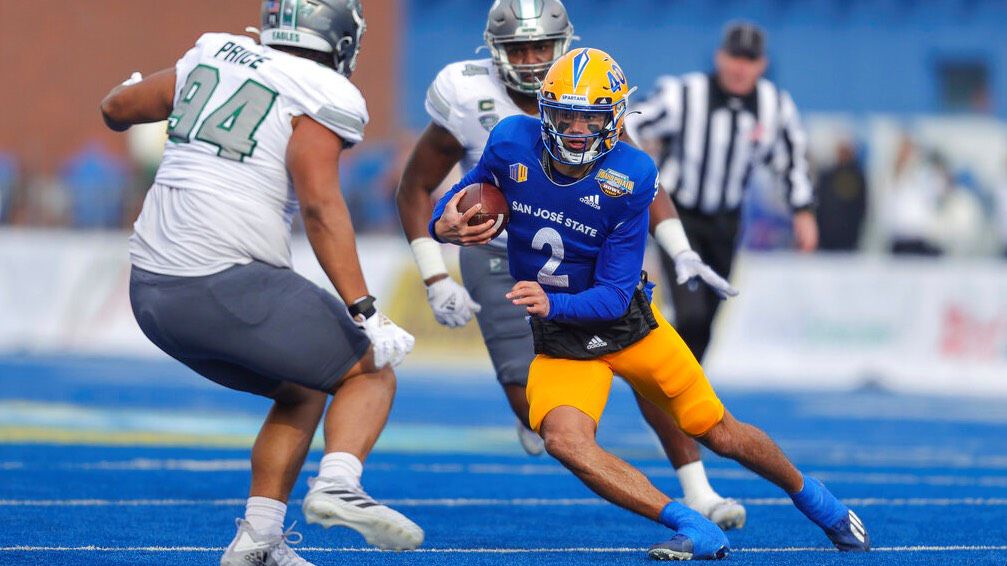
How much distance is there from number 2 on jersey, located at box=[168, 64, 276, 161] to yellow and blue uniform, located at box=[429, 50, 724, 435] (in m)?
0.67

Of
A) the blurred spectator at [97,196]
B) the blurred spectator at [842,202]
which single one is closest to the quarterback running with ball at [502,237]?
the blurred spectator at [842,202]

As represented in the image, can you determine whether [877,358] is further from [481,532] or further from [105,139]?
[105,139]

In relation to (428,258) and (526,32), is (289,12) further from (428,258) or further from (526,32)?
(428,258)

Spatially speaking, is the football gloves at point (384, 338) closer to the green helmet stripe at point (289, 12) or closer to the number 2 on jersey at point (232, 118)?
the number 2 on jersey at point (232, 118)

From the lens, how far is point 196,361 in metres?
4.69

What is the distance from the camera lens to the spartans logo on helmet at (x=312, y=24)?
4.67 metres

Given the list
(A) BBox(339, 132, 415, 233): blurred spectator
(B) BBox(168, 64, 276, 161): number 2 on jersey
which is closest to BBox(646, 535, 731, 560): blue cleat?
(B) BBox(168, 64, 276, 161): number 2 on jersey

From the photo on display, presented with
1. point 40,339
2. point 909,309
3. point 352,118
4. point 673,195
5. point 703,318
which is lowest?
point 40,339

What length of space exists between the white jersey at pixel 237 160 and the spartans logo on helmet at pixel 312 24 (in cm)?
12

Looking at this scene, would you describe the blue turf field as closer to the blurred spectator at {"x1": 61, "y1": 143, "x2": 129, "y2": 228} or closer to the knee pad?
the knee pad

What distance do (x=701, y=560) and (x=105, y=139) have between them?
19.0m

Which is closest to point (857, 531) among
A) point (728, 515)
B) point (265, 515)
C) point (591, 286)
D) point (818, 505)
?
point (818, 505)

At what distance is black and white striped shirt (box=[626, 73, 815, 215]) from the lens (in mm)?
7406

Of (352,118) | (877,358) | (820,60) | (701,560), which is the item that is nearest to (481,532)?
(701,560)
